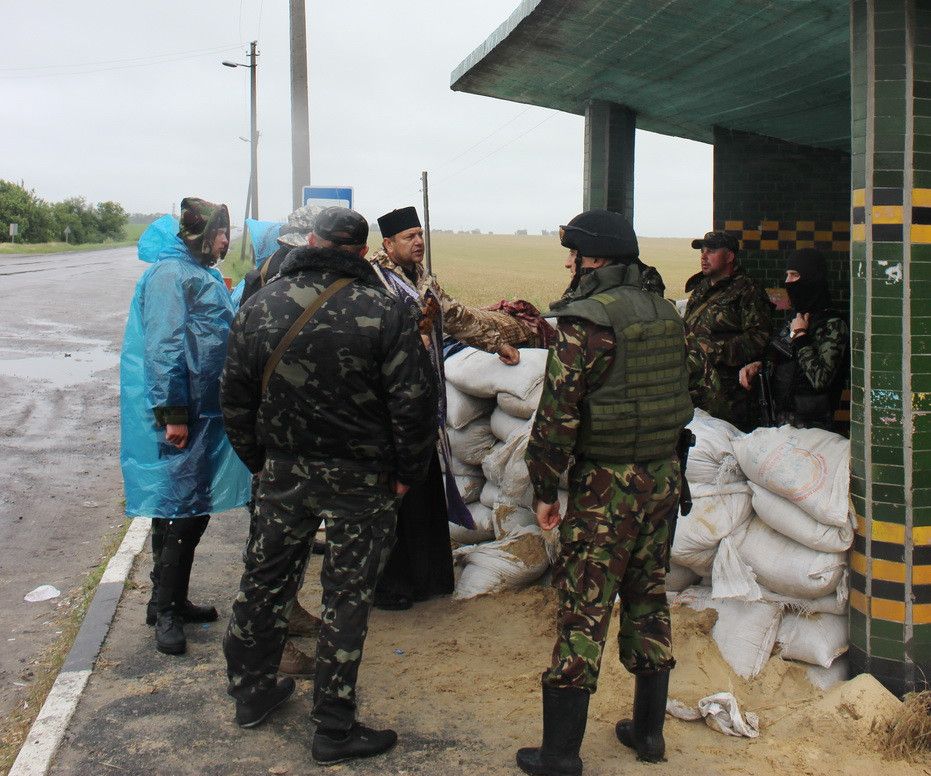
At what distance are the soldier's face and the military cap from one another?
0.02 m

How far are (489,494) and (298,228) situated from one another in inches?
64.9

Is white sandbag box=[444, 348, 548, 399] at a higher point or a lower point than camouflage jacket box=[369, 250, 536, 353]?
lower

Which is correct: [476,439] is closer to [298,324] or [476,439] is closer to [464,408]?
[464,408]

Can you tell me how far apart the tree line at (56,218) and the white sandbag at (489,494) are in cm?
5920

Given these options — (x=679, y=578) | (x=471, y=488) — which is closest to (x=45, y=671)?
(x=471, y=488)

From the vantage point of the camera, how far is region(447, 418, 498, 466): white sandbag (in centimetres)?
506

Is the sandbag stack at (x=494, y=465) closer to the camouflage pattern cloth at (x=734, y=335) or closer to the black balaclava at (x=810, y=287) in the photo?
the camouflage pattern cloth at (x=734, y=335)

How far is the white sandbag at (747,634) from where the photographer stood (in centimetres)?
368

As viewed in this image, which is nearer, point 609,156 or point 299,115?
point 609,156

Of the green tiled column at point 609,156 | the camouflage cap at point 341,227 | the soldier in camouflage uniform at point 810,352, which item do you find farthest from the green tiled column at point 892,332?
the green tiled column at point 609,156

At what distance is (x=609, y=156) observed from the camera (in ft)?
24.2

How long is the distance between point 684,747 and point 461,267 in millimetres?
19670

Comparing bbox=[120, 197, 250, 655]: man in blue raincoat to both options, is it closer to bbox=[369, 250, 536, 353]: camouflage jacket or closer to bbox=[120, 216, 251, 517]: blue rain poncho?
bbox=[120, 216, 251, 517]: blue rain poncho

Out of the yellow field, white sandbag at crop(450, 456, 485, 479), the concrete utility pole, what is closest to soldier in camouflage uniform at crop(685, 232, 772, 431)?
white sandbag at crop(450, 456, 485, 479)
